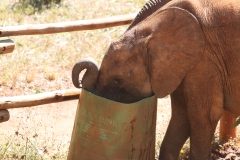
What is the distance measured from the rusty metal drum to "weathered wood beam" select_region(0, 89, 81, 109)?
775mm

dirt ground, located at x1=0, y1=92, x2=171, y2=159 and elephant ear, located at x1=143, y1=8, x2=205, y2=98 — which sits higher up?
elephant ear, located at x1=143, y1=8, x2=205, y2=98

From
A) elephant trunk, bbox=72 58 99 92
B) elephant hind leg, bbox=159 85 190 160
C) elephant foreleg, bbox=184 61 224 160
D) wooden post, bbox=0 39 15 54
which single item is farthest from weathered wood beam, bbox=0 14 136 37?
elephant foreleg, bbox=184 61 224 160

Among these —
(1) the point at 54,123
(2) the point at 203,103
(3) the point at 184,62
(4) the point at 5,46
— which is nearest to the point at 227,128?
(2) the point at 203,103

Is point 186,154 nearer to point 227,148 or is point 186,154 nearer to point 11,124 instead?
point 227,148

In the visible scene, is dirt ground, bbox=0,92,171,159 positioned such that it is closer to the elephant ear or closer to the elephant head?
the elephant head

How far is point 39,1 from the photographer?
10.5 m

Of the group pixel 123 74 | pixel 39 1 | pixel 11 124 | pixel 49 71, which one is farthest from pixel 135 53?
pixel 39 1

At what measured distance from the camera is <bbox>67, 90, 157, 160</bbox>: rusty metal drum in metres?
4.71

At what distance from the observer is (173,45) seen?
470 cm

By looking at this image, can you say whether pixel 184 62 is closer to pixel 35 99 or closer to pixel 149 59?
pixel 149 59

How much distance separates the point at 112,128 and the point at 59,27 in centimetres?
176

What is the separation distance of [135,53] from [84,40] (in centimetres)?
430

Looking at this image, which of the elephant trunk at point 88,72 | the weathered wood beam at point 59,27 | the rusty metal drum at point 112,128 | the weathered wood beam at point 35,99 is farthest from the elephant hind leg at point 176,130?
the weathered wood beam at point 59,27

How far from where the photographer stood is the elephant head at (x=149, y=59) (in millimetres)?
4676
